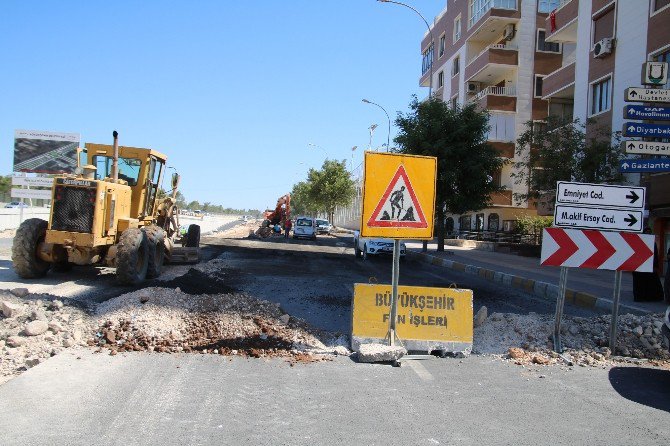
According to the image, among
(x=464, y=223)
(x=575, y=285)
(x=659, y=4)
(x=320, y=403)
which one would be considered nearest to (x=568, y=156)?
(x=659, y=4)

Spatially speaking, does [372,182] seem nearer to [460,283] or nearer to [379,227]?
[379,227]

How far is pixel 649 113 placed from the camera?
13367mm

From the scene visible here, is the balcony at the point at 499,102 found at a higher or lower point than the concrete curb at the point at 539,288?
higher

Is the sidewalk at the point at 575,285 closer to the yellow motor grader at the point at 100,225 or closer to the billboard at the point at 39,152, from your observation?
the yellow motor grader at the point at 100,225

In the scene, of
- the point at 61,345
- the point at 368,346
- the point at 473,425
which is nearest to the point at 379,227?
the point at 368,346

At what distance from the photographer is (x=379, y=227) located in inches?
268

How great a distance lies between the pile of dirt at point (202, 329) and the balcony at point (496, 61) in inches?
1451

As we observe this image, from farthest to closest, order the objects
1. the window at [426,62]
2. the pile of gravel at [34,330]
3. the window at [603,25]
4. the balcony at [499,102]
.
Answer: the window at [426,62] < the balcony at [499,102] < the window at [603,25] < the pile of gravel at [34,330]

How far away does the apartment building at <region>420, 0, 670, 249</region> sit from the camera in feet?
75.8

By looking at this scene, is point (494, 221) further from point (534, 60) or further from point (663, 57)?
point (663, 57)

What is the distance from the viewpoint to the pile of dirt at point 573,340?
6.89 meters

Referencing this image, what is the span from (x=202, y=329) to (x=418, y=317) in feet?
8.50

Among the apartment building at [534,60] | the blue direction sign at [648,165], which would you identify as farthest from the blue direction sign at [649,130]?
the apartment building at [534,60]

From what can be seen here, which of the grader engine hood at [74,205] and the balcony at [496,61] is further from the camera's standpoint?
the balcony at [496,61]
